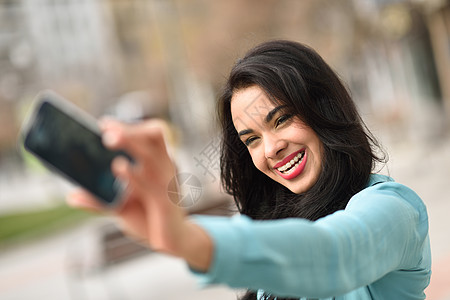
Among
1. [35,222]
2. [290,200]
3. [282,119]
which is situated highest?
[282,119]

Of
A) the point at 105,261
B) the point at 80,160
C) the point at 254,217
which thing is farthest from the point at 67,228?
the point at 80,160

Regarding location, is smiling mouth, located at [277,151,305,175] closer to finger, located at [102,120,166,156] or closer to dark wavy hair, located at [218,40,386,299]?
dark wavy hair, located at [218,40,386,299]

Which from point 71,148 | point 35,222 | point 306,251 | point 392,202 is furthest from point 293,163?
point 35,222

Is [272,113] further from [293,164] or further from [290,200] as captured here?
[290,200]

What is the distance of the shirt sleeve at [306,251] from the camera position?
0.82 metres

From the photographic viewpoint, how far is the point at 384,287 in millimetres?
1321

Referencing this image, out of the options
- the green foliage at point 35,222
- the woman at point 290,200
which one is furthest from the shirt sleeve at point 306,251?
the green foliage at point 35,222

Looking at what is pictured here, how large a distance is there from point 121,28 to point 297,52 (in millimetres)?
35722

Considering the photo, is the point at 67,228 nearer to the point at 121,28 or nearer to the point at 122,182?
the point at 122,182

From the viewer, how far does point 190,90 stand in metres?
2.93

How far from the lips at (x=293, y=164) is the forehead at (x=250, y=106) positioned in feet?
0.40

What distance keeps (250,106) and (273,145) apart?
0.43 ft

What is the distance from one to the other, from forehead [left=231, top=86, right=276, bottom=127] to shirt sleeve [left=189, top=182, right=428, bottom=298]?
1.49 ft

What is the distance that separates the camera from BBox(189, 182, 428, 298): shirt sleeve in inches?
32.2
